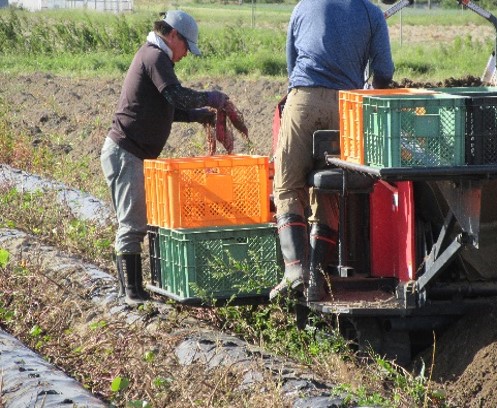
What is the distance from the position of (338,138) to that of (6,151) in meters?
8.31

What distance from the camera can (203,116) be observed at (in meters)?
8.02

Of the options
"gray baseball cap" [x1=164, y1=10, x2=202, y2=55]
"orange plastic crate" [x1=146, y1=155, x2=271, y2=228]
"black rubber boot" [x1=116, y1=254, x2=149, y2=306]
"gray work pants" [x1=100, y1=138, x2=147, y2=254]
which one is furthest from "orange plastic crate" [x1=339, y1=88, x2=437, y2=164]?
"black rubber boot" [x1=116, y1=254, x2=149, y2=306]

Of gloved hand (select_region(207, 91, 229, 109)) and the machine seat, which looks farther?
gloved hand (select_region(207, 91, 229, 109))

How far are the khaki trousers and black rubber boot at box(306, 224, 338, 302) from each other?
2.0 inches

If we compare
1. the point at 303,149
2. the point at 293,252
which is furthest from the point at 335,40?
the point at 293,252

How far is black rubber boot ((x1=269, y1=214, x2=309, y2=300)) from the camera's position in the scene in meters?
6.83

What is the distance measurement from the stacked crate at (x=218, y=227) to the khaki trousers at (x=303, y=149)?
0.35 metres

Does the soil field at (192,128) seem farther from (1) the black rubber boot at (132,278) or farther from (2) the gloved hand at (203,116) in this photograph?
(2) the gloved hand at (203,116)

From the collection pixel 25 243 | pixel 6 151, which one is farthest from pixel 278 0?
pixel 25 243

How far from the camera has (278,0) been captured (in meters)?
66.5

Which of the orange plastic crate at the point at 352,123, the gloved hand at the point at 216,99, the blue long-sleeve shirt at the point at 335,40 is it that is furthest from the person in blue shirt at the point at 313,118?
the gloved hand at the point at 216,99

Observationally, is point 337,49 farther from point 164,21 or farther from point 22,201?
point 22,201

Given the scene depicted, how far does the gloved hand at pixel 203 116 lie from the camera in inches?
316

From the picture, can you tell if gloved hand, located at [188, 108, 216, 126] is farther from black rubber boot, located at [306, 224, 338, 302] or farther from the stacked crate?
black rubber boot, located at [306, 224, 338, 302]
